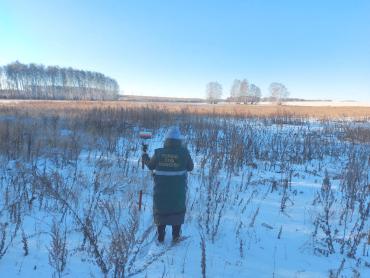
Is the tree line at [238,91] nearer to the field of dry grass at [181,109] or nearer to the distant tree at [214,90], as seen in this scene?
the distant tree at [214,90]

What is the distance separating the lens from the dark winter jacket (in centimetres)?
349

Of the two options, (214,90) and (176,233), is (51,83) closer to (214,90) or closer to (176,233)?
(214,90)

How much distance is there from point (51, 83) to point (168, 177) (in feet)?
323

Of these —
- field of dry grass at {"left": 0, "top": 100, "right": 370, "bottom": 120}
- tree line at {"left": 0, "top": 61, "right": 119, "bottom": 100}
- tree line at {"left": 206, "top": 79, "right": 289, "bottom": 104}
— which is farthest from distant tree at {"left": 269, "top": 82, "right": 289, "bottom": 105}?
field of dry grass at {"left": 0, "top": 100, "right": 370, "bottom": 120}

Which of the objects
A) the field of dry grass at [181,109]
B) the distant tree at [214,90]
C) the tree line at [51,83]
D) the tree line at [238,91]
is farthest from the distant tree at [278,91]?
the field of dry grass at [181,109]

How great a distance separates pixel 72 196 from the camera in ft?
14.9

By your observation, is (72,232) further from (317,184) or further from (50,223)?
(317,184)

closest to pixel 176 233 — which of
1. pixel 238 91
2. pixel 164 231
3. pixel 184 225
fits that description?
pixel 164 231

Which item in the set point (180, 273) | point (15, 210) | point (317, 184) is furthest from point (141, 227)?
point (317, 184)

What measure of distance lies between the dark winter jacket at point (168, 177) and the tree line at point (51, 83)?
256ft

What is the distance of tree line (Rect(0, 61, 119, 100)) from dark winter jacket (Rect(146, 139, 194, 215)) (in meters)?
78.1

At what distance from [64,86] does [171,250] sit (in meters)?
99.2

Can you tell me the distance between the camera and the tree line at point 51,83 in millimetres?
82750

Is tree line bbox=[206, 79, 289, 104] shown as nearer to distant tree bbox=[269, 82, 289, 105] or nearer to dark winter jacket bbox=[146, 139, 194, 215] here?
distant tree bbox=[269, 82, 289, 105]
